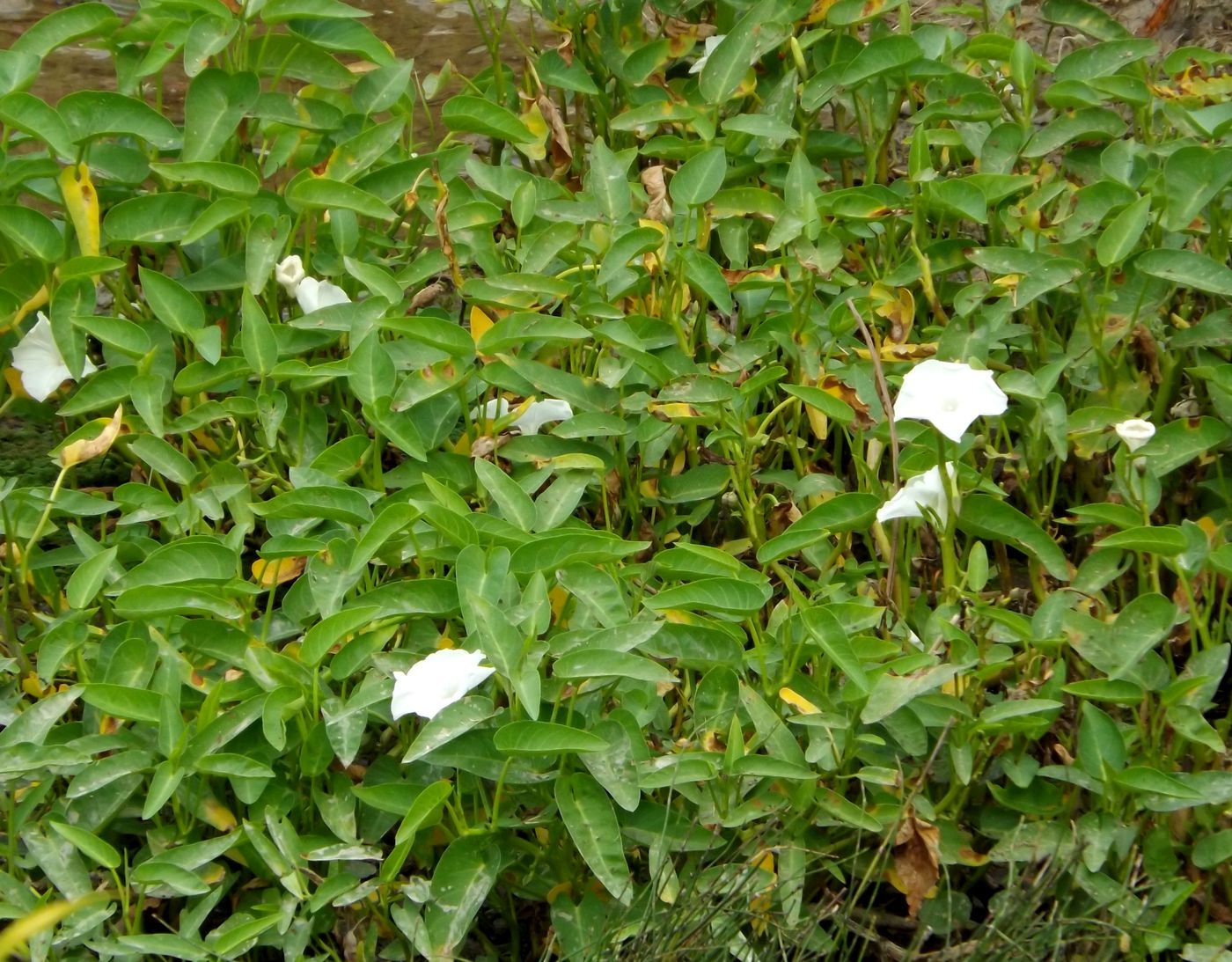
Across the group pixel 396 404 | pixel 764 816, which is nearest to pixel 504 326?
pixel 396 404

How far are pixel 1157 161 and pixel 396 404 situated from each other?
1240 millimetres

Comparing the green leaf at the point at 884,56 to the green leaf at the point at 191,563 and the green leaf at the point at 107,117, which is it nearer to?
the green leaf at the point at 107,117

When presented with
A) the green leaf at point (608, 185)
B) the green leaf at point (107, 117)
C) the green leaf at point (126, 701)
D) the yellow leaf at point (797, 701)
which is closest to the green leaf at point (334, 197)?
the green leaf at point (107, 117)

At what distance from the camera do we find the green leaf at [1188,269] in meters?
1.95

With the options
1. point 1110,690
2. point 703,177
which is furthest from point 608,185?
point 1110,690

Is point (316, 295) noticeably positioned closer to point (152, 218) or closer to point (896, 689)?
point (152, 218)

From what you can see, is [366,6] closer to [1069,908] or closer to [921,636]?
[921,636]

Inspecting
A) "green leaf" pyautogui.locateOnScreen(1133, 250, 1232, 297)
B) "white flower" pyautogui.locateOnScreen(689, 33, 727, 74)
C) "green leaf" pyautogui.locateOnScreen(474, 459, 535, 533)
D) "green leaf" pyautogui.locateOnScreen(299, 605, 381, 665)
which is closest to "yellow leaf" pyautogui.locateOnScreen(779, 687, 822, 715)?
"green leaf" pyautogui.locateOnScreen(474, 459, 535, 533)

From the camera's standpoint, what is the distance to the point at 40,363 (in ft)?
6.76

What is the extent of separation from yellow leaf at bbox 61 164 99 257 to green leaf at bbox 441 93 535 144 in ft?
1.83

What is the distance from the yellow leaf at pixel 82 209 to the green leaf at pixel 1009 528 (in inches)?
49.9

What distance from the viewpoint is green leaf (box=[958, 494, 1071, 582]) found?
1821mm

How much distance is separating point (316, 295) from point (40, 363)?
403mm

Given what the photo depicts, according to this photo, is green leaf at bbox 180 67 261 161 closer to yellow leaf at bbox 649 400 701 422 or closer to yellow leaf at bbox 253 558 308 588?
yellow leaf at bbox 253 558 308 588
